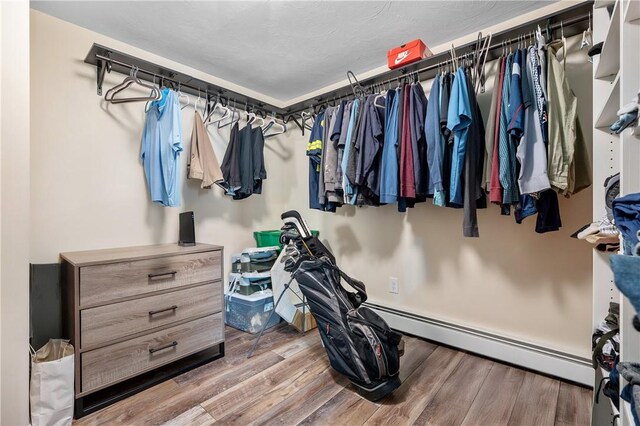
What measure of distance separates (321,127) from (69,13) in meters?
1.70

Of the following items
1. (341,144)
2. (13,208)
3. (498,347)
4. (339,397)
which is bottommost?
(339,397)

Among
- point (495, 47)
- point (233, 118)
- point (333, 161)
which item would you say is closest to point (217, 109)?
point (233, 118)

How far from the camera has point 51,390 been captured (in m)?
1.26

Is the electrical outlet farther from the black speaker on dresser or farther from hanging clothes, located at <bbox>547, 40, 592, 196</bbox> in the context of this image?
the black speaker on dresser

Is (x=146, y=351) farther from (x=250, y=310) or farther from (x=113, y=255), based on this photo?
(x=250, y=310)

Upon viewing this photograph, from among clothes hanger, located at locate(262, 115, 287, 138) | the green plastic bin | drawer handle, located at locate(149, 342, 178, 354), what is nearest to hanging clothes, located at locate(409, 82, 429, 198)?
the green plastic bin

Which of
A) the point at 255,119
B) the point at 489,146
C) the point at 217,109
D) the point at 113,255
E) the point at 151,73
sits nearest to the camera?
the point at 489,146

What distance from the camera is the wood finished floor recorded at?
1354mm

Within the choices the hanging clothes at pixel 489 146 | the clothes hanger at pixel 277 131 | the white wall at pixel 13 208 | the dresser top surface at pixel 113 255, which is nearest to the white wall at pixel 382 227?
the dresser top surface at pixel 113 255

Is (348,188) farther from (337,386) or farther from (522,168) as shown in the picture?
(337,386)

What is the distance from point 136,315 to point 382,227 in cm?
182

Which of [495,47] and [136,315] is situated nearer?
[136,315]

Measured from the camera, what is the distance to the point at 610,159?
1.16 m

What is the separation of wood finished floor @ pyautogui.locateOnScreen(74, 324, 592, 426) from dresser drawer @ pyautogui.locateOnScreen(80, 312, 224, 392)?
0.44ft
